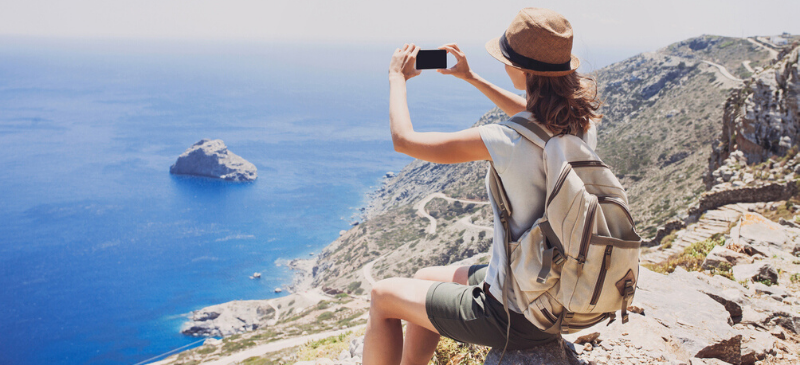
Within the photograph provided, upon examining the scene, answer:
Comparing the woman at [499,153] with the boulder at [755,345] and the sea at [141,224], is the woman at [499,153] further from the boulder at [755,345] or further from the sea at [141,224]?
the sea at [141,224]

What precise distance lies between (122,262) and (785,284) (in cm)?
10016

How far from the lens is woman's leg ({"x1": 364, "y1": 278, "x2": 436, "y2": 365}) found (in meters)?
2.64

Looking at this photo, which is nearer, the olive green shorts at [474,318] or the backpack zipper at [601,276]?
the backpack zipper at [601,276]

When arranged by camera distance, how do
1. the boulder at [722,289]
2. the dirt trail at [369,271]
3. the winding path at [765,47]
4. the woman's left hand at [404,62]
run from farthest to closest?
the dirt trail at [369,271]
the winding path at [765,47]
the boulder at [722,289]
the woman's left hand at [404,62]

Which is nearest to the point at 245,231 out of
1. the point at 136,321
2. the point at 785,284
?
the point at 136,321

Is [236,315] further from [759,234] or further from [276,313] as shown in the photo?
[759,234]

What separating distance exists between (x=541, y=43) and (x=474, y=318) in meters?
1.45

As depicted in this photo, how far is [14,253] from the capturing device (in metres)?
86.2

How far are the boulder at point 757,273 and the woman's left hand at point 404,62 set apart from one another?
5.72 m

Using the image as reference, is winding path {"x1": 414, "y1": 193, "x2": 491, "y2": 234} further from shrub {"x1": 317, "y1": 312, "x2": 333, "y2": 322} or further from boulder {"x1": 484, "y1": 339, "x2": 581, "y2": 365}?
boulder {"x1": 484, "y1": 339, "x2": 581, "y2": 365}

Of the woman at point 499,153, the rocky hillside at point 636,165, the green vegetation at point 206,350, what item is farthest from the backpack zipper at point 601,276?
the green vegetation at point 206,350

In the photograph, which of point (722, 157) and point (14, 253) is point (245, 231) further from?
point (722, 157)

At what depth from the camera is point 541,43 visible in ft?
7.08

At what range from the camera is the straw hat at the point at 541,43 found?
216cm
